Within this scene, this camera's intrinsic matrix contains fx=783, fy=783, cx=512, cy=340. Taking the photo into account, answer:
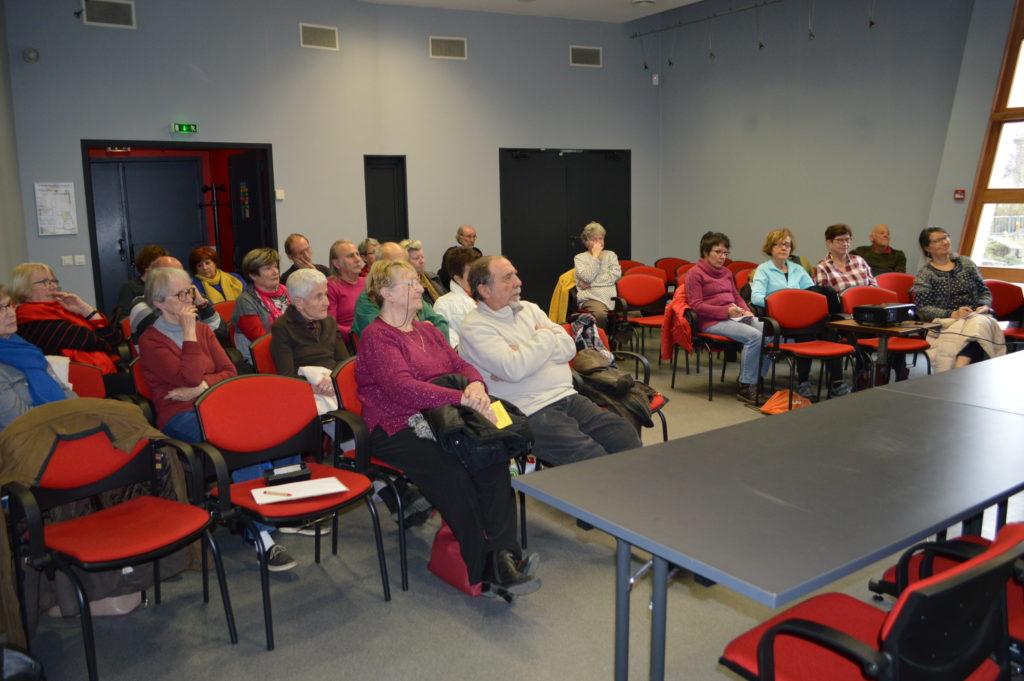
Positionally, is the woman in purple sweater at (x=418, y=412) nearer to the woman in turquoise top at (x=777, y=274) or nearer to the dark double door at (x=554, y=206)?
the woman in turquoise top at (x=777, y=274)

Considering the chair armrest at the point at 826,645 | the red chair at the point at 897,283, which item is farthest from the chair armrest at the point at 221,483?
the red chair at the point at 897,283

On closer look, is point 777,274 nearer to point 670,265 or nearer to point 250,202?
point 670,265

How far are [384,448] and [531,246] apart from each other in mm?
7432

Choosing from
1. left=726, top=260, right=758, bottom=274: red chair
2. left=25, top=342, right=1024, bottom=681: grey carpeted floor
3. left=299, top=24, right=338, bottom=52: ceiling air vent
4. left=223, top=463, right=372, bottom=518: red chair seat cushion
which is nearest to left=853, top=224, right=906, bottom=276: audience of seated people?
left=726, top=260, right=758, bottom=274: red chair

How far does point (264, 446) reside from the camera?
10.5ft

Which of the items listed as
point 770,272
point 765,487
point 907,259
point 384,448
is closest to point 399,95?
point 770,272

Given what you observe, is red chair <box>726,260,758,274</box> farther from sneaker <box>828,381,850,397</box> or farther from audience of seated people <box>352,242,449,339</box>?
audience of seated people <box>352,242,449,339</box>

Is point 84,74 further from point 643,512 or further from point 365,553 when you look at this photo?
point 643,512

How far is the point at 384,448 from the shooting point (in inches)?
129

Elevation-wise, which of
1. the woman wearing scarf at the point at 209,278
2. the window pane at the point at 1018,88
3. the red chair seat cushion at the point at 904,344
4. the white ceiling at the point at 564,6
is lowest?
the red chair seat cushion at the point at 904,344

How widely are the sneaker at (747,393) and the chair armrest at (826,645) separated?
4.52 meters

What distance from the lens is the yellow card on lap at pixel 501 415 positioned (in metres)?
3.21

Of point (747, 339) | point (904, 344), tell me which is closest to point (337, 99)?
point (747, 339)

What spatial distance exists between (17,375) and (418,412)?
1.67 meters
